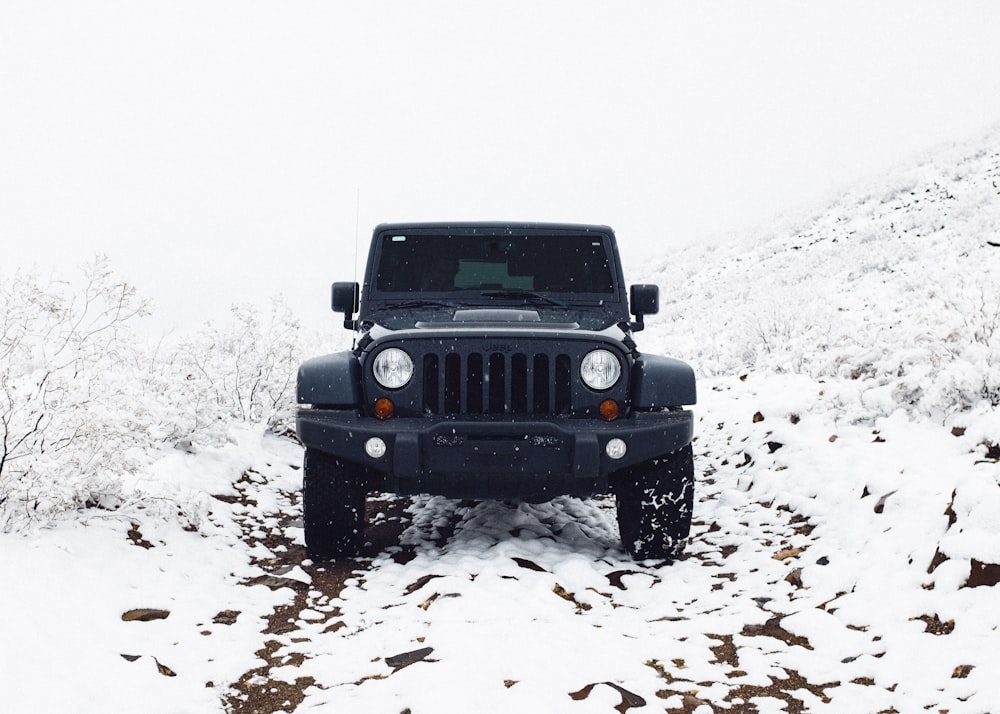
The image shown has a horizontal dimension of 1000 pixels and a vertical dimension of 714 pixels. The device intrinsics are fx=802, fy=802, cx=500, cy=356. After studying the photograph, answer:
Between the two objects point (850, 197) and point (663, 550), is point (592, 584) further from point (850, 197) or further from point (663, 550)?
point (850, 197)

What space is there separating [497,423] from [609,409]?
63 cm

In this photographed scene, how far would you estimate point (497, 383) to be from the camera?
4.30 metres

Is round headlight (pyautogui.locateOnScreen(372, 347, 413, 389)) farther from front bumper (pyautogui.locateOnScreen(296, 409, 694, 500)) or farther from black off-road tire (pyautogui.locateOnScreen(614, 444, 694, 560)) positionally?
black off-road tire (pyautogui.locateOnScreen(614, 444, 694, 560))

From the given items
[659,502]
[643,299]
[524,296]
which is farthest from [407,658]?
[643,299]

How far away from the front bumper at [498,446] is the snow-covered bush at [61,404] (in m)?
1.08

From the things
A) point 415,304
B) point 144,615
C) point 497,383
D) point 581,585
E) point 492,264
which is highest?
point 492,264

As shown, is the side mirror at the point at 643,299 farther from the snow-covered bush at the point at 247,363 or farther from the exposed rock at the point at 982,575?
the snow-covered bush at the point at 247,363

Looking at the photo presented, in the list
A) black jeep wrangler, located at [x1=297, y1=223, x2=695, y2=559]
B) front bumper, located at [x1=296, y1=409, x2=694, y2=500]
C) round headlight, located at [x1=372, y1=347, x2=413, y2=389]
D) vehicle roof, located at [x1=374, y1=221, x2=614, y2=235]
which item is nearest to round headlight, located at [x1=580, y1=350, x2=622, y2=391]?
black jeep wrangler, located at [x1=297, y1=223, x2=695, y2=559]

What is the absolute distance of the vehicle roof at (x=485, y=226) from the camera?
5.54 meters

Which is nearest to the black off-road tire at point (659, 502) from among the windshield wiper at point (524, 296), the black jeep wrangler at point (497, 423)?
the black jeep wrangler at point (497, 423)

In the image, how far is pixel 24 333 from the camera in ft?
13.9

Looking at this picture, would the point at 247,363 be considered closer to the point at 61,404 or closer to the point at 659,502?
the point at 61,404

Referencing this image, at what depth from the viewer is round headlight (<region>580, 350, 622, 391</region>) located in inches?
169

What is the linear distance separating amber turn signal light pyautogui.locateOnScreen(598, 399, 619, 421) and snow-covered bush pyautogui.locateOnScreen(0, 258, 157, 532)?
251 centimetres
